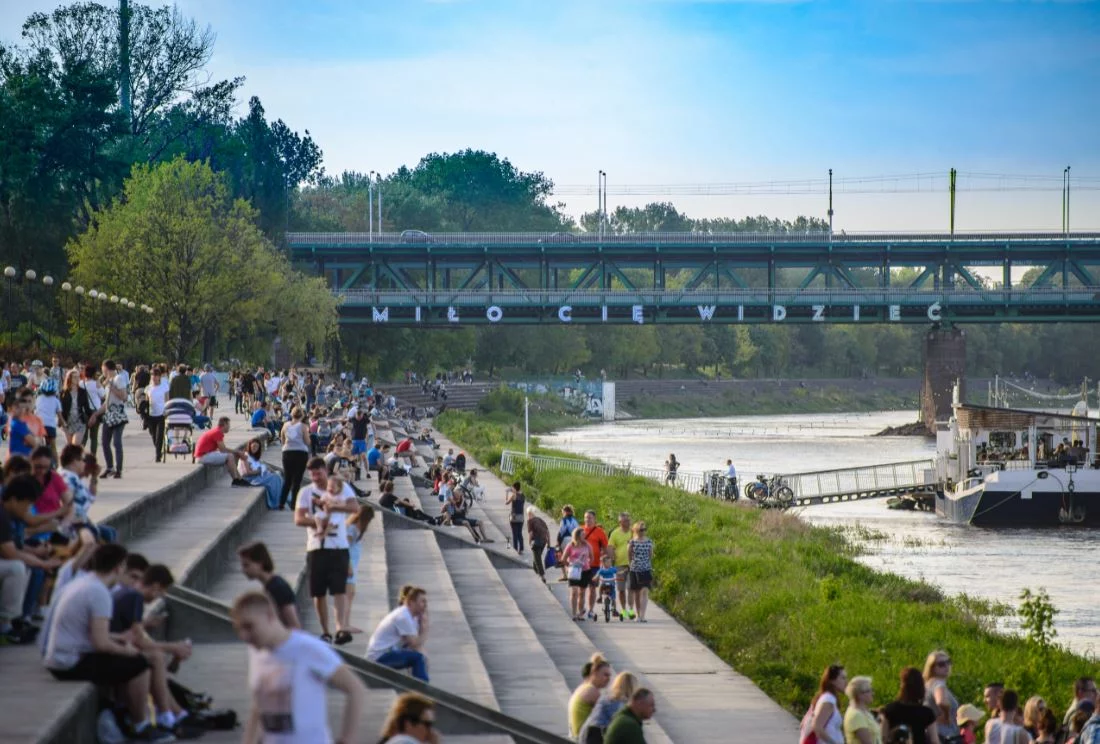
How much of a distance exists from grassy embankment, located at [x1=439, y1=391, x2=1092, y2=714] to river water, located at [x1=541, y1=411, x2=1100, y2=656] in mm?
2661

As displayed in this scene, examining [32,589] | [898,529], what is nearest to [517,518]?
[32,589]

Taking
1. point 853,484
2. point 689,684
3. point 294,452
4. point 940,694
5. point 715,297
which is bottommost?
point 853,484

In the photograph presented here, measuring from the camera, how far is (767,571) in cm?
3034

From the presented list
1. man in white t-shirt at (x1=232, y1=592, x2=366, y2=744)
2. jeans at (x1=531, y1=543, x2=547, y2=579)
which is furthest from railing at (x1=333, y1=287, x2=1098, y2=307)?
man in white t-shirt at (x1=232, y1=592, x2=366, y2=744)

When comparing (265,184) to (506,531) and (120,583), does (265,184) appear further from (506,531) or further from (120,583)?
(120,583)

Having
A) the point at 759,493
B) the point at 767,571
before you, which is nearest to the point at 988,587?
the point at 767,571

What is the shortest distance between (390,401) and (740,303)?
25412 mm

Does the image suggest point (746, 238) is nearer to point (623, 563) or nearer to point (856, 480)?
point (856, 480)

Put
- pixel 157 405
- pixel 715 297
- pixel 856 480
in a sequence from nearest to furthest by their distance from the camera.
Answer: pixel 157 405 < pixel 856 480 < pixel 715 297

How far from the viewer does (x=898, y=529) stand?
51.8 metres

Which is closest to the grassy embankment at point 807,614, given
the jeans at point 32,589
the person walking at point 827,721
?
the person walking at point 827,721

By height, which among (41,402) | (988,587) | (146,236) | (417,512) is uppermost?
(146,236)

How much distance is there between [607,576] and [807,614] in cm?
344

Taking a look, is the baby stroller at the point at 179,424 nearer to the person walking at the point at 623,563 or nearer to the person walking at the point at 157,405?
the person walking at the point at 157,405
